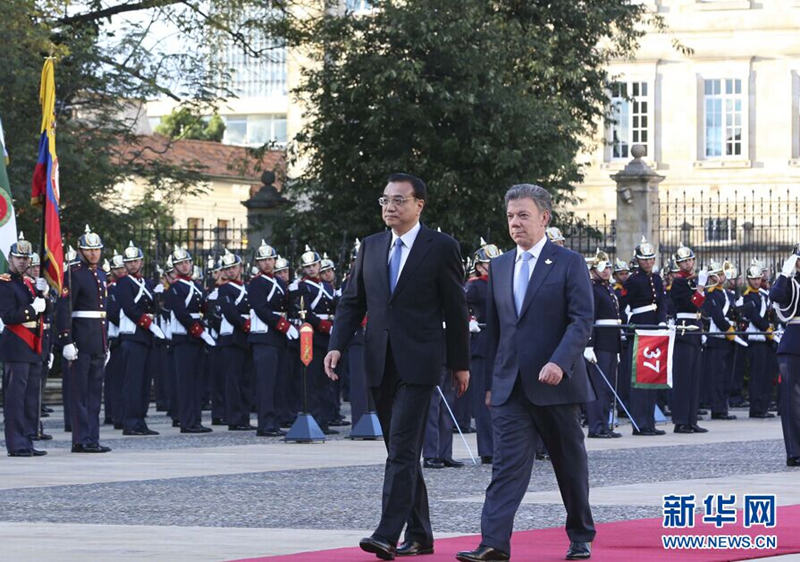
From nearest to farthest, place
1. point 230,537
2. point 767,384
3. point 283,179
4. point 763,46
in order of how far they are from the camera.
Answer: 1. point 230,537
2. point 767,384
3. point 283,179
4. point 763,46

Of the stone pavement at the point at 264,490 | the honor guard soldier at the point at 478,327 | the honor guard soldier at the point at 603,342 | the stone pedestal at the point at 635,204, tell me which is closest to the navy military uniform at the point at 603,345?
the honor guard soldier at the point at 603,342

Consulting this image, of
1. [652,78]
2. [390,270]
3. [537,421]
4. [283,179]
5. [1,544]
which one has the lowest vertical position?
[1,544]

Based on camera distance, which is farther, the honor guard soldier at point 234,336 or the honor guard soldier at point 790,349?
the honor guard soldier at point 234,336

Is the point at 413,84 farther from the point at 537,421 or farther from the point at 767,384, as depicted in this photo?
the point at 537,421

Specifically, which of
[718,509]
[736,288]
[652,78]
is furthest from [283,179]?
[652,78]

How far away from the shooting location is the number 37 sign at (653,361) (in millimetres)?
20188

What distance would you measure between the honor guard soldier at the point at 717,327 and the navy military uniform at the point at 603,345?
4.52 metres

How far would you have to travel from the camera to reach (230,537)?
34.6ft

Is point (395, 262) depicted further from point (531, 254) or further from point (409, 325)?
point (531, 254)


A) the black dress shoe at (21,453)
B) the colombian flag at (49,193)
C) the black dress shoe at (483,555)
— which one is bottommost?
the black dress shoe at (21,453)

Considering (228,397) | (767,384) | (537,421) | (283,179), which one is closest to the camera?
(537,421)

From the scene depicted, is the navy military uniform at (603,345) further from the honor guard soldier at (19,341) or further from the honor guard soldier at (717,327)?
the honor guard soldier at (19,341)

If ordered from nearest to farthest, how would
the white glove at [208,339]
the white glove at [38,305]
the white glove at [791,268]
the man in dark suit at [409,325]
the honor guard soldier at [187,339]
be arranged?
1. the man in dark suit at [409,325]
2. the white glove at [791,268]
3. the white glove at [38,305]
4. the honor guard soldier at [187,339]
5. the white glove at [208,339]

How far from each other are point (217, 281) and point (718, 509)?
1268 cm
